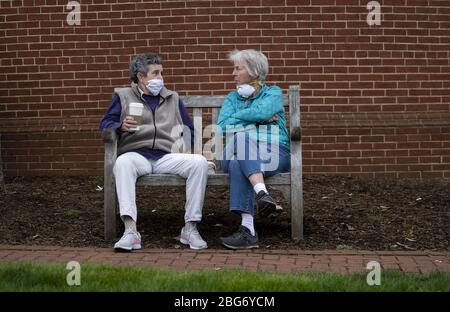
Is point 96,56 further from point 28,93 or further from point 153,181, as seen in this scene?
point 153,181

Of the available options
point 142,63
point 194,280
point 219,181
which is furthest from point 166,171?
point 194,280

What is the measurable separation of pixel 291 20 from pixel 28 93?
119 inches

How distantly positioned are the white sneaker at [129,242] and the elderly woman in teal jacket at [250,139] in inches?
24.8

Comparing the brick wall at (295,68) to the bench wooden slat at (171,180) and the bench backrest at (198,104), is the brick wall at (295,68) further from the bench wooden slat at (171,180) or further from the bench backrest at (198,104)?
the bench wooden slat at (171,180)

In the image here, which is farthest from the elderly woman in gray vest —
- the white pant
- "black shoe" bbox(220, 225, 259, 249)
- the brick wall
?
the brick wall

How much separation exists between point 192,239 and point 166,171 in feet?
2.01

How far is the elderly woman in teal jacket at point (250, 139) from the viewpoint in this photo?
5277mm

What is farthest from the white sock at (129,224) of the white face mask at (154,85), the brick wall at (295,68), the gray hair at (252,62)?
the brick wall at (295,68)

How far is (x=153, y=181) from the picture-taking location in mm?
5496

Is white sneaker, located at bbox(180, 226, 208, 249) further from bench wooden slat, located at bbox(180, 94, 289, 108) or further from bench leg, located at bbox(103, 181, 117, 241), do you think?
bench wooden slat, located at bbox(180, 94, 289, 108)

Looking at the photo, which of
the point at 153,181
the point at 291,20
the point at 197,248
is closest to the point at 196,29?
the point at 291,20

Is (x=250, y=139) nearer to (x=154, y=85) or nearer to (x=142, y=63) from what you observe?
(x=154, y=85)

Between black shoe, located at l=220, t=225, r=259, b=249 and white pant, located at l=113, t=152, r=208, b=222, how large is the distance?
287 millimetres

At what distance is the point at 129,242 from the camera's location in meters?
5.09
